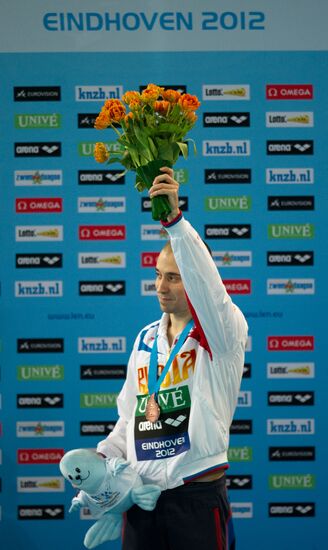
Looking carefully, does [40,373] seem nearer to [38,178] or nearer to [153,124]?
[38,178]

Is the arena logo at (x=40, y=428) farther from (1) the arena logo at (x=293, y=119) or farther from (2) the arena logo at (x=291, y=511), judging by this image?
(1) the arena logo at (x=293, y=119)

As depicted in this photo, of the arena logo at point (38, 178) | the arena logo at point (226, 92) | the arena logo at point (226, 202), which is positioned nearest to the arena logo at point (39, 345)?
the arena logo at point (38, 178)

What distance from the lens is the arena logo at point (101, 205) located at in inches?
192

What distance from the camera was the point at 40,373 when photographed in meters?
4.89

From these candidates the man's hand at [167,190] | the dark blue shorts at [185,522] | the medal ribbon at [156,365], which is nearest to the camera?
the man's hand at [167,190]

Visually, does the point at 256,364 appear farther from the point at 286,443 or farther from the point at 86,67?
the point at 86,67

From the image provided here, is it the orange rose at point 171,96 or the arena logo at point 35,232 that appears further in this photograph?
the arena logo at point 35,232

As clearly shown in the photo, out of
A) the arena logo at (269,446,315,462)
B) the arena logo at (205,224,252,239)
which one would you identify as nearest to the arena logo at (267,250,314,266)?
the arena logo at (205,224,252,239)

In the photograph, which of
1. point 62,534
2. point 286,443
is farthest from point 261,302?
A: point 62,534

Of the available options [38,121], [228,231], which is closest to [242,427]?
[228,231]

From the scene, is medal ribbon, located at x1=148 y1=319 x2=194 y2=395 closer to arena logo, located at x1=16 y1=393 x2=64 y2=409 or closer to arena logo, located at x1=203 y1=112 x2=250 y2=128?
arena logo, located at x1=16 y1=393 x2=64 y2=409

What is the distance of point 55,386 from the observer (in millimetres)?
4887

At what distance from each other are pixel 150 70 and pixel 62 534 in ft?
9.97

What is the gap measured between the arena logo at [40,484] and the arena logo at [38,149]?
6.81 feet
